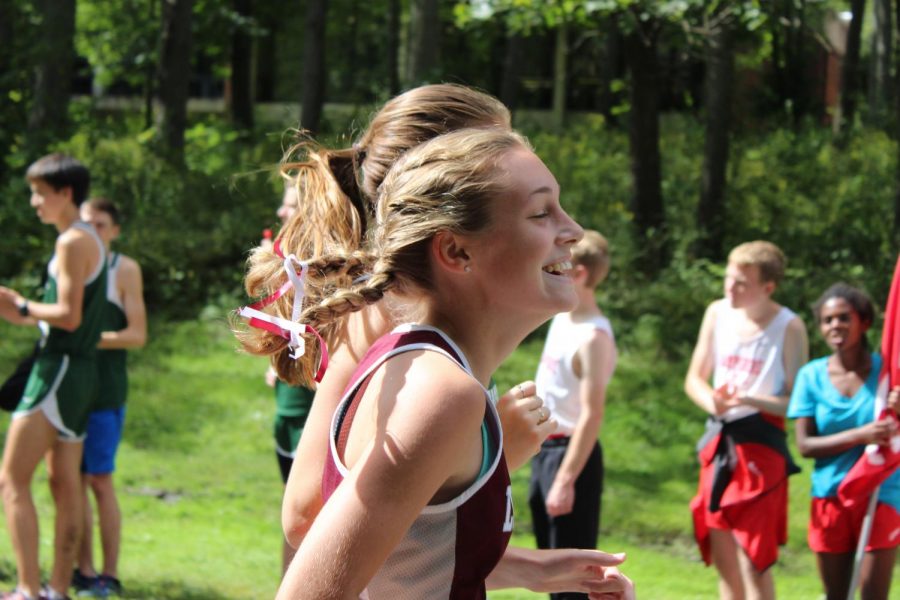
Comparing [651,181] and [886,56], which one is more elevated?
[886,56]

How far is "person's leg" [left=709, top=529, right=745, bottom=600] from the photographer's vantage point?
5.36 meters

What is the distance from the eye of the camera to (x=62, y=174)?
5383mm

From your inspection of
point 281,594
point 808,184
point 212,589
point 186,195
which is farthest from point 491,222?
point 808,184

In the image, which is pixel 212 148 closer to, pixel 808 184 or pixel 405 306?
pixel 808 184

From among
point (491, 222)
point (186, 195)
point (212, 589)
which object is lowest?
point (212, 589)

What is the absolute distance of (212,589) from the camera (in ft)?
19.6

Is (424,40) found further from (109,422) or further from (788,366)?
(788,366)

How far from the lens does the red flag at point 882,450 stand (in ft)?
15.0

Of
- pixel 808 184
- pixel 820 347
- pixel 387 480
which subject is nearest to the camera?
→ pixel 387 480

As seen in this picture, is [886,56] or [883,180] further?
[886,56]

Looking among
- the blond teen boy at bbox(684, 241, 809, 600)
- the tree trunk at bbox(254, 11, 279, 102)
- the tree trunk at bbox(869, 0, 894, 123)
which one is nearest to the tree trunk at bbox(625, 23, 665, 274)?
the tree trunk at bbox(869, 0, 894, 123)

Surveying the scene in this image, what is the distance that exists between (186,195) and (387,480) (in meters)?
14.1

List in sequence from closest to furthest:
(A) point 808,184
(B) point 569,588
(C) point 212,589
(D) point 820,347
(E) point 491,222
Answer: (E) point 491,222 < (B) point 569,588 < (C) point 212,589 < (D) point 820,347 < (A) point 808,184

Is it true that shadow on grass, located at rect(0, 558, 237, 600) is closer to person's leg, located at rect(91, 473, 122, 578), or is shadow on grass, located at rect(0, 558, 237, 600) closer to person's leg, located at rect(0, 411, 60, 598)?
person's leg, located at rect(91, 473, 122, 578)
